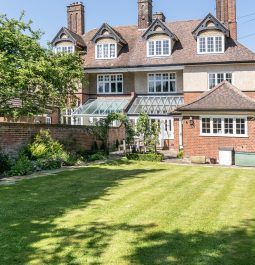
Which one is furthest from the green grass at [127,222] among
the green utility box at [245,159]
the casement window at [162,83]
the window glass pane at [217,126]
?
the casement window at [162,83]

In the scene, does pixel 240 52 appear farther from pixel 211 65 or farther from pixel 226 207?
pixel 226 207

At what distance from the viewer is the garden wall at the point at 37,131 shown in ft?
59.7

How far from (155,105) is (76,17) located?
16.5 m

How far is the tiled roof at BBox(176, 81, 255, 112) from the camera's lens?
22005mm

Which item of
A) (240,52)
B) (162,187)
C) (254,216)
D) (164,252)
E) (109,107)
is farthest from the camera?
(109,107)

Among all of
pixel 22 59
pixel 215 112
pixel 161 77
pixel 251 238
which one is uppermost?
pixel 161 77

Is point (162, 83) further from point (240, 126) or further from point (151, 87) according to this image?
point (240, 126)

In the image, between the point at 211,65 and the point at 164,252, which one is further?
the point at 211,65

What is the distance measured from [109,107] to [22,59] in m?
18.9

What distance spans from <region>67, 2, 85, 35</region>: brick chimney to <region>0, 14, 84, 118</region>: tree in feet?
78.3

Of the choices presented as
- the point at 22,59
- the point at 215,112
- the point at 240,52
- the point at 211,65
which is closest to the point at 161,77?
the point at 211,65

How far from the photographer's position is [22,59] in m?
16.9

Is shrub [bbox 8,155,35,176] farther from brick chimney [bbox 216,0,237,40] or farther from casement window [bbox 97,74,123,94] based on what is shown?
brick chimney [bbox 216,0,237,40]

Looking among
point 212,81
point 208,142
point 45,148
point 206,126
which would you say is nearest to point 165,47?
point 212,81
